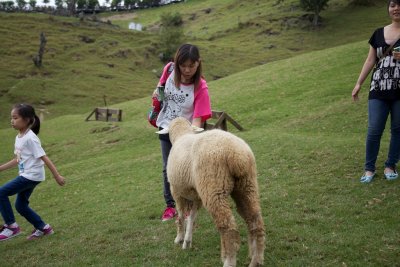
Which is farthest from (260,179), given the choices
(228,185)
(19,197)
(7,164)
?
(7,164)

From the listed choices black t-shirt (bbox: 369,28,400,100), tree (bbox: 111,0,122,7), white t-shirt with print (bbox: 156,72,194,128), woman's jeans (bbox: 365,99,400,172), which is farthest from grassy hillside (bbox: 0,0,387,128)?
tree (bbox: 111,0,122,7)

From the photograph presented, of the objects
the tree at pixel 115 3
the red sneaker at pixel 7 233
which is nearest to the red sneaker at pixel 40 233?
the red sneaker at pixel 7 233

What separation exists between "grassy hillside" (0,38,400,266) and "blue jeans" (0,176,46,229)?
1.73 feet

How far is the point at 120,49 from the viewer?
221 ft

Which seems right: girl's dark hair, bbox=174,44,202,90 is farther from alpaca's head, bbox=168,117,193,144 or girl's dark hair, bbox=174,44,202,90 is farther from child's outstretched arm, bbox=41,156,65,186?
child's outstretched arm, bbox=41,156,65,186

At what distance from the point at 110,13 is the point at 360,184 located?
454ft

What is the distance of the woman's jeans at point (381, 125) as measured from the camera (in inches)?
276

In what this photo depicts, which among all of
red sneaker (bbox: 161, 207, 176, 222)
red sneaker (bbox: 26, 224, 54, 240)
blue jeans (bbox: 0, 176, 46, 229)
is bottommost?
red sneaker (bbox: 26, 224, 54, 240)

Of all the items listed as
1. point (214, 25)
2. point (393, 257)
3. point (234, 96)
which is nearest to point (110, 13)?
point (214, 25)

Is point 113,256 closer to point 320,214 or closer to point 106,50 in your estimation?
point 320,214

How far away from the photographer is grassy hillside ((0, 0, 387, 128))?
48188 millimetres

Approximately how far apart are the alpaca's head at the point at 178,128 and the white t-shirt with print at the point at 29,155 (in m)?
2.69

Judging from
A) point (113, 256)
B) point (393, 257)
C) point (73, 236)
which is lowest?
point (73, 236)

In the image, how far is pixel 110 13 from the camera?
13400 cm
